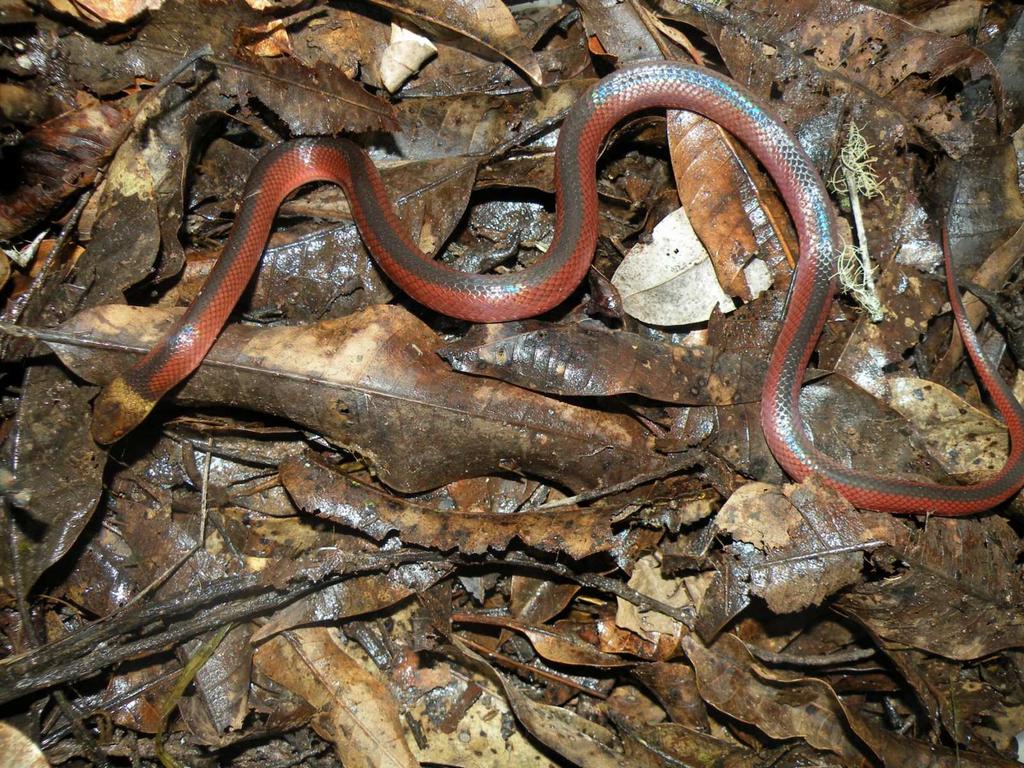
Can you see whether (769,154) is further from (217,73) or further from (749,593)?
(217,73)

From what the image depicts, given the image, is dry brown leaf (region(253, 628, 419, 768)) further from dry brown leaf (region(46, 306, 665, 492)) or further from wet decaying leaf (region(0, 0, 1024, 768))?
dry brown leaf (region(46, 306, 665, 492))

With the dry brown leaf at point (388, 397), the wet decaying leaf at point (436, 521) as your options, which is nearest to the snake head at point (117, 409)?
the dry brown leaf at point (388, 397)

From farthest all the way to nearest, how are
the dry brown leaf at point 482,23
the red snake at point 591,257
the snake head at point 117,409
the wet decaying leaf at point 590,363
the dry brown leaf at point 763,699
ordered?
the dry brown leaf at point 482,23, the red snake at point 591,257, the dry brown leaf at point 763,699, the wet decaying leaf at point 590,363, the snake head at point 117,409

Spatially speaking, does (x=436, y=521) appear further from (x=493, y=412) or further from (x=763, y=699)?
(x=763, y=699)

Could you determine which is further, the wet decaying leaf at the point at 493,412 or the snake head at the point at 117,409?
the wet decaying leaf at the point at 493,412

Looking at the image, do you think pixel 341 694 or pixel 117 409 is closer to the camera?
pixel 117 409

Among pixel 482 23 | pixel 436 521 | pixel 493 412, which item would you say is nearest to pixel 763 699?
pixel 436 521

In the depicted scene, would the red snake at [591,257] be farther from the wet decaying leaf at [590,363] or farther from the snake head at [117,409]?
the wet decaying leaf at [590,363]

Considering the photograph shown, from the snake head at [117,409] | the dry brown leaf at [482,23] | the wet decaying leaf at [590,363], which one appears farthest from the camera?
the dry brown leaf at [482,23]
